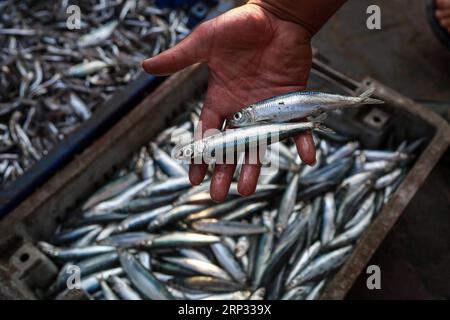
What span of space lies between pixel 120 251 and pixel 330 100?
6.02 feet

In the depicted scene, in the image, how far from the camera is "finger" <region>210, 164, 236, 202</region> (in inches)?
104

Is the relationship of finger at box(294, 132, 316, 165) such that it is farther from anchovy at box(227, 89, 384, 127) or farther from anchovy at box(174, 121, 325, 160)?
anchovy at box(227, 89, 384, 127)

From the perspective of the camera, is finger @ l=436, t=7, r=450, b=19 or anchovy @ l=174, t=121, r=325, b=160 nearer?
anchovy @ l=174, t=121, r=325, b=160

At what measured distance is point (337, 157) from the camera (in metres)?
3.85

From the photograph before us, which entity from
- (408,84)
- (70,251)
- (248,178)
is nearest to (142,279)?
Result: (70,251)

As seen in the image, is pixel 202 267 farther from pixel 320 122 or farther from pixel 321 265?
pixel 320 122

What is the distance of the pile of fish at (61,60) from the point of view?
13.8 feet

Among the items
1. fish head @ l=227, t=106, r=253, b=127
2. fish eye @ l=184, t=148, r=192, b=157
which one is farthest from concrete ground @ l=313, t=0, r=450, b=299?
fish eye @ l=184, t=148, r=192, b=157

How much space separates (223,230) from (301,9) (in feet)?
5.50

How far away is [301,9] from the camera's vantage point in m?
3.04

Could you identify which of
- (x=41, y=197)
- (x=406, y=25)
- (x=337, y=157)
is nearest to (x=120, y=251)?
(x=41, y=197)

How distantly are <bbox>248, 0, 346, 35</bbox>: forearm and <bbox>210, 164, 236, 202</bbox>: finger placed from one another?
116 centimetres

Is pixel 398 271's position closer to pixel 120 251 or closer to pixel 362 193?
pixel 362 193

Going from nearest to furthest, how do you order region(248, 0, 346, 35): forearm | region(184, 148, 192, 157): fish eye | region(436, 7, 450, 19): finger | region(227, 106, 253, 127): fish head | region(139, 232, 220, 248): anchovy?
region(184, 148, 192, 157): fish eye < region(227, 106, 253, 127): fish head < region(248, 0, 346, 35): forearm < region(139, 232, 220, 248): anchovy < region(436, 7, 450, 19): finger
